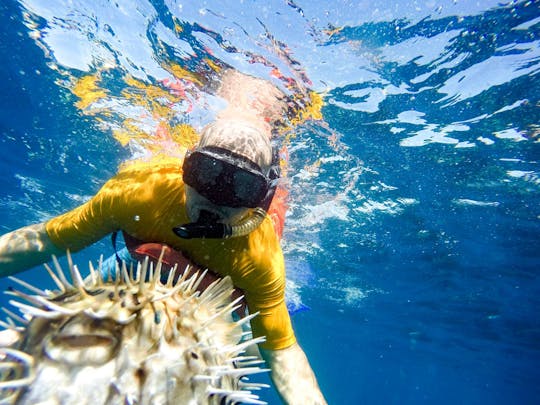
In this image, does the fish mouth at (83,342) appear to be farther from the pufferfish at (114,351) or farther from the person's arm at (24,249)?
the person's arm at (24,249)

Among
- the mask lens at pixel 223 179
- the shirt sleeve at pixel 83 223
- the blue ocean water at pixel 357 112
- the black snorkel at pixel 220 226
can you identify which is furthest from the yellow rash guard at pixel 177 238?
the blue ocean water at pixel 357 112

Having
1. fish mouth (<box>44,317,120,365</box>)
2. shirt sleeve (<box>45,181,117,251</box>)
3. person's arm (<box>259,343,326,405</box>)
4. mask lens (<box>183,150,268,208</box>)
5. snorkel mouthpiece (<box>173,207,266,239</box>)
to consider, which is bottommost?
person's arm (<box>259,343,326,405</box>)

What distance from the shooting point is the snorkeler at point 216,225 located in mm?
3010

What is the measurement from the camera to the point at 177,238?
3541 millimetres

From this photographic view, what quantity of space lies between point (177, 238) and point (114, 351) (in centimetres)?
209

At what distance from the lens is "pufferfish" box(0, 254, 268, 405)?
1370mm

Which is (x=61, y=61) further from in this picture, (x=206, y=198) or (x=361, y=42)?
(x=206, y=198)

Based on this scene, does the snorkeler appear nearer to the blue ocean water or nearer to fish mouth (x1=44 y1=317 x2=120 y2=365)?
fish mouth (x1=44 y1=317 x2=120 y2=365)

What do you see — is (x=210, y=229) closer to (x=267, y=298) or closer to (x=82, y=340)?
(x=267, y=298)

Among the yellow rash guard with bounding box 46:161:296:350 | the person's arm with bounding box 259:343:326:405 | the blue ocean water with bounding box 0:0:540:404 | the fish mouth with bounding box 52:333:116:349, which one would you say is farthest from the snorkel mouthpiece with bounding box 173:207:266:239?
the blue ocean water with bounding box 0:0:540:404

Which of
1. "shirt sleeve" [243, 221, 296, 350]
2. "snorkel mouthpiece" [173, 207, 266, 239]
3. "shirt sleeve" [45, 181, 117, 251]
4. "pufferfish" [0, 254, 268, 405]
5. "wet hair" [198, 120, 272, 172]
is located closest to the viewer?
"pufferfish" [0, 254, 268, 405]

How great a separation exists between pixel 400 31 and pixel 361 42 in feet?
2.54

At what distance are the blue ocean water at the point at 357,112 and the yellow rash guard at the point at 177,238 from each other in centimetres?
484

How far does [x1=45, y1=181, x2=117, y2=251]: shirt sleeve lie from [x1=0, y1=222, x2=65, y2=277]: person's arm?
0.08 meters
